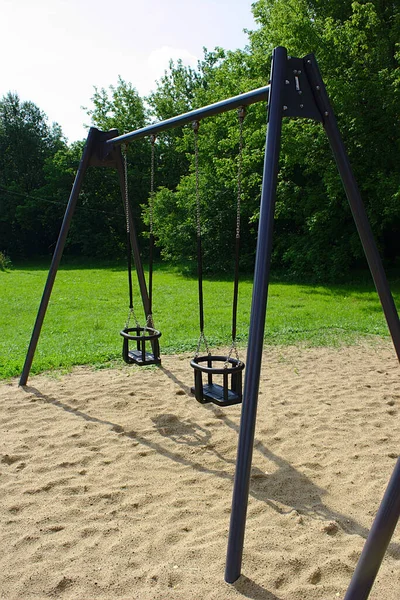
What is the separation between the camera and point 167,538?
264cm

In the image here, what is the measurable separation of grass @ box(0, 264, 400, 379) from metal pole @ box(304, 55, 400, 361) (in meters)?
3.54

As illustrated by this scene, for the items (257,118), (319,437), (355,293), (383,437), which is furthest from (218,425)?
(257,118)

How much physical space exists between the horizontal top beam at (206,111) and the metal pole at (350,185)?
0.28 meters

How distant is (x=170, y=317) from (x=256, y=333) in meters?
7.12

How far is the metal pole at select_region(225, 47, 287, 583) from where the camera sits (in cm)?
232

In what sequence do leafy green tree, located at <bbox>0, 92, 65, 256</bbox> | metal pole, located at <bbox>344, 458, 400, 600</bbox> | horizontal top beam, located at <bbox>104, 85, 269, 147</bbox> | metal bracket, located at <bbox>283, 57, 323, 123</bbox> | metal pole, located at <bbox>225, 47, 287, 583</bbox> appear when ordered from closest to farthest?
metal pole, located at <bbox>344, 458, 400, 600</bbox> → metal pole, located at <bbox>225, 47, 287, 583</bbox> → metal bracket, located at <bbox>283, 57, 323, 123</bbox> → horizontal top beam, located at <bbox>104, 85, 269, 147</bbox> → leafy green tree, located at <bbox>0, 92, 65, 256</bbox>

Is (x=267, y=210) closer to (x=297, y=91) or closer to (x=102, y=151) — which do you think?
(x=297, y=91)

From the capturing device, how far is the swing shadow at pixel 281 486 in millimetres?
2816

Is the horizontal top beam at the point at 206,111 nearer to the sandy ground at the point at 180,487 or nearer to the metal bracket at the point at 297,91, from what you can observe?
the metal bracket at the point at 297,91

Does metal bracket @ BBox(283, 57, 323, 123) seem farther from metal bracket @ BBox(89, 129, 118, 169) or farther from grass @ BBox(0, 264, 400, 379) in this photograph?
grass @ BBox(0, 264, 400, 379)

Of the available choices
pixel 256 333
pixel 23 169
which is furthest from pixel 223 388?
pixel 23 169

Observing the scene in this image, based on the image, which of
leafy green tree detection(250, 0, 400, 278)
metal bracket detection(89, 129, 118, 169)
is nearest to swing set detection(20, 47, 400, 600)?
metal bracket detection(89, 129, 118, 169)

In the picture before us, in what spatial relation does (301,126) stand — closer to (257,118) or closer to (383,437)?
(257,118)

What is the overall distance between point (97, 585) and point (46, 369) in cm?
367
